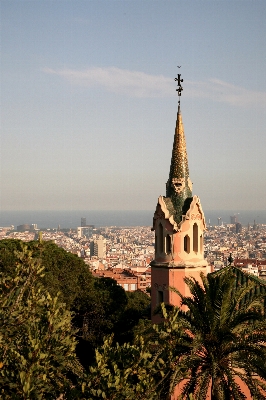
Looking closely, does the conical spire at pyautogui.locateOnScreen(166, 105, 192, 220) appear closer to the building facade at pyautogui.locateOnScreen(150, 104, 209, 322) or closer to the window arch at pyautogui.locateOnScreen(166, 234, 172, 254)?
the building facade at pyautogui.locateOnScreen(150, 104, 209, 322)

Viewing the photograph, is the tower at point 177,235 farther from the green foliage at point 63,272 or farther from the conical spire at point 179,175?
the green foliage at point 63,272

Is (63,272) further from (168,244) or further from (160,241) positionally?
(168,244)

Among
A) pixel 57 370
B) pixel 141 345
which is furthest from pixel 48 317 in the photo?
pixel 141 345

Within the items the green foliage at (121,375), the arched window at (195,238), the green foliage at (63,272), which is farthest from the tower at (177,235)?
the green foliage at (121,375)

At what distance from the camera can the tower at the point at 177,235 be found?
51.6 feet

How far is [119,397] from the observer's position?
327 inches

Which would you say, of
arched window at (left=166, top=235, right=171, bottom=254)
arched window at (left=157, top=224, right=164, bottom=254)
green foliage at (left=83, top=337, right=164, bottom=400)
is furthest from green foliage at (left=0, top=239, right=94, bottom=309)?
green foliage at (left=83, top=337, right=164, bottom=400)

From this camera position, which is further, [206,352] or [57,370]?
[206,352]

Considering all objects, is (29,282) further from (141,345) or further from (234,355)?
(234,355)

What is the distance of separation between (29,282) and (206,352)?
3.97 meters

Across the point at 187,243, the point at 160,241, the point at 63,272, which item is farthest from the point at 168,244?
the point at 63,272

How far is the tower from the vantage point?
15734 millimetres

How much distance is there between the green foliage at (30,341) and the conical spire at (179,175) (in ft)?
21.4

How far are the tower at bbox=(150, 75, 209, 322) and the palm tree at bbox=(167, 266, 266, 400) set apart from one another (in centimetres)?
277
